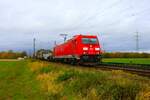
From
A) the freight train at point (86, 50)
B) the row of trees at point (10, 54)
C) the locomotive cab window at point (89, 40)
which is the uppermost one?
the row of trees at point (10, 54)

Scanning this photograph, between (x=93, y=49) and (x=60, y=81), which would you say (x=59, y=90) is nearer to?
(x=60, y=81)

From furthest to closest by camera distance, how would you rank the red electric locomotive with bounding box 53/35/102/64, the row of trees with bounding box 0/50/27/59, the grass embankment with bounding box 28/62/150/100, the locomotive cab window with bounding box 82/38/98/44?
the row of trees with bounding box 0/50/27/59
the locomotive cab window with bounding box 82/38/98/44
the red electric locomotive with bounding box 53/35/102/64
the grass embankment with bounding box 28/62/150/100

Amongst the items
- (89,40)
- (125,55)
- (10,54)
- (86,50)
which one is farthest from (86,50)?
(10,54)

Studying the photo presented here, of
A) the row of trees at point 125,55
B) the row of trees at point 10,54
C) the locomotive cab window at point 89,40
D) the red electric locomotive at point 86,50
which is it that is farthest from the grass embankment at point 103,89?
the row of trees at point 10,54

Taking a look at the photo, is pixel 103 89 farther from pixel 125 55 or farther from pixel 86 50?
pixel 125 55

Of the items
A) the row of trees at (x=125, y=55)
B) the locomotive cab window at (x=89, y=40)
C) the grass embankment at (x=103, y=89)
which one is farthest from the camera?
the row of trees at (x=125, y=55)

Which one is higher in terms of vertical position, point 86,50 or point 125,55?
point 125,55

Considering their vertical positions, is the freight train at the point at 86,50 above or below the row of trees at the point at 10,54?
below

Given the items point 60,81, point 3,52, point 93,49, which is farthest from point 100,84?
point 3,52

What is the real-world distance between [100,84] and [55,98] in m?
2.78

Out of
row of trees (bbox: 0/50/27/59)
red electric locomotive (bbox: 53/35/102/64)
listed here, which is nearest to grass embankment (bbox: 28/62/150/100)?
red electric locomotive (bbox: 53/35/102/64)

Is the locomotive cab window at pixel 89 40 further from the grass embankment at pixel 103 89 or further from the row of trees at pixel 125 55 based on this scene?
the row of trees at pixel 125 55

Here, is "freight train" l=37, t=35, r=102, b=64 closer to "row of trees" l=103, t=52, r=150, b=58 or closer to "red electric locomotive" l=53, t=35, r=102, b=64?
"red electric locomotive" l=53, t=35, r=102, b=64

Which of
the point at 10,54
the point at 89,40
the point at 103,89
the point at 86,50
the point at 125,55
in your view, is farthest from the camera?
the point at 10,54
